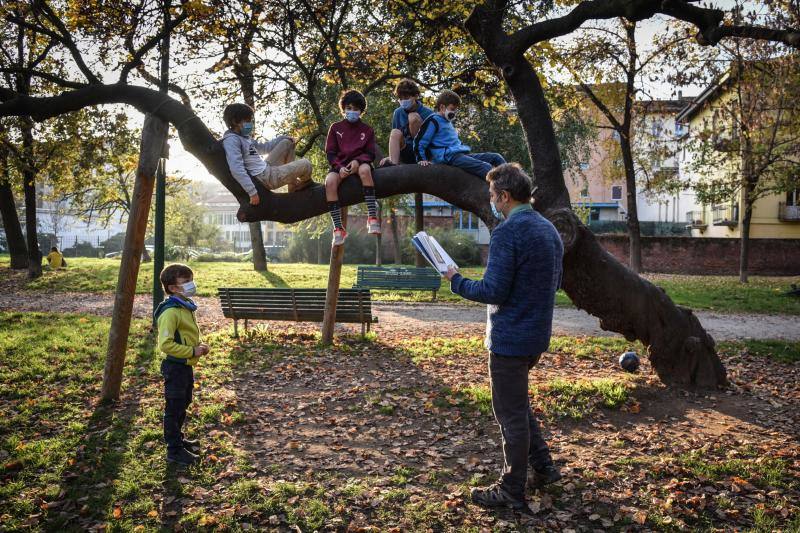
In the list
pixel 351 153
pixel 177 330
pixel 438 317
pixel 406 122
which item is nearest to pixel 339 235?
pixel 351 153

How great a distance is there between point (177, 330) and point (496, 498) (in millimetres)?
2899

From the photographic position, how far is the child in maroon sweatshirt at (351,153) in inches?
237

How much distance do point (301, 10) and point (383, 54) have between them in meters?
1.85

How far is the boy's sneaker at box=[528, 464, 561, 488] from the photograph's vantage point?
14.5 ft

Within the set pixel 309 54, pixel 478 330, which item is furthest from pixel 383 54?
pixel 478 330

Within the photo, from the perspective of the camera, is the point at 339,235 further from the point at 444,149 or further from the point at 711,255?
the point at 711,255

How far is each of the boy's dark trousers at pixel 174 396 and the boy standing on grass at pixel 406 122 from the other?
9.79ft

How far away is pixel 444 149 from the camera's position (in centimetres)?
612

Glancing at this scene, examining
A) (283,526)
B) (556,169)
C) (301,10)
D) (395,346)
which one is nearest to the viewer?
(283,526)

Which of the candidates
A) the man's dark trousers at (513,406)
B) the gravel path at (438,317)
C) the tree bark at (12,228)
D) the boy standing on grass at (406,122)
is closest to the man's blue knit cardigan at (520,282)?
the man's dark trousers at (513,406)

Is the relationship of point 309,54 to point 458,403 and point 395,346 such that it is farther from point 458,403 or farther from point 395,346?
point 458,403

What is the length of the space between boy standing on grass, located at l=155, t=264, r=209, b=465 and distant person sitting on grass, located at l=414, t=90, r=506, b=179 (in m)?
2.71

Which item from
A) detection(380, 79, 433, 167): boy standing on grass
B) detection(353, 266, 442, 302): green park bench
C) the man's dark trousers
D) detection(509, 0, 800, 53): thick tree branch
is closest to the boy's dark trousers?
the man's dark trousers

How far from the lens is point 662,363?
23.3ft
